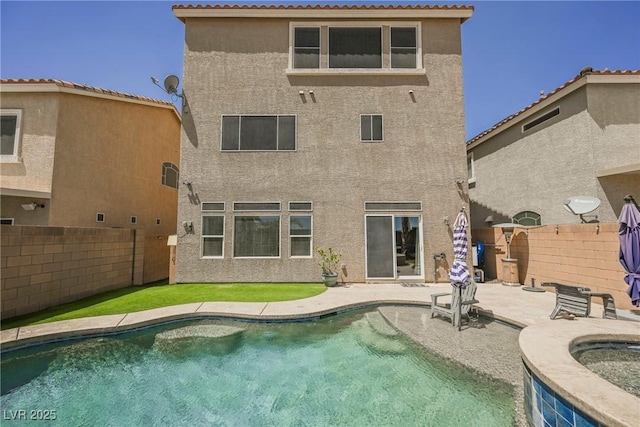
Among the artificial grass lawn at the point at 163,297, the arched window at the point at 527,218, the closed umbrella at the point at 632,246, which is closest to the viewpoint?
the closed umbrella at the point at 632,246

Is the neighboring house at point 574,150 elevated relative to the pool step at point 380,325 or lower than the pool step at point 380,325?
elevated

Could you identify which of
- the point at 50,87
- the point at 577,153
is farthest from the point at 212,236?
the point at 577,153

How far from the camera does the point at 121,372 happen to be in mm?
5422

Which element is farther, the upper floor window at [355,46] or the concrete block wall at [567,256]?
the upper floor window at [355,46]

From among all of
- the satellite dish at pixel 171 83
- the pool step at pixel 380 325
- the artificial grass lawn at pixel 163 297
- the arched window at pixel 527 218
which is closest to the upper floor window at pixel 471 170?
the arched window at pixel 527 218

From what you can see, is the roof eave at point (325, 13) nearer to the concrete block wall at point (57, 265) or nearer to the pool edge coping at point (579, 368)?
the concrete block wall at point (57, 265)

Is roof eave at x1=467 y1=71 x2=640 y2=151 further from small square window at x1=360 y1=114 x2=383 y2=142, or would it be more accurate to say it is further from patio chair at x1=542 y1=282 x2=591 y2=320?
patio chair at x1=542 y1=282 x2=591 y2=320

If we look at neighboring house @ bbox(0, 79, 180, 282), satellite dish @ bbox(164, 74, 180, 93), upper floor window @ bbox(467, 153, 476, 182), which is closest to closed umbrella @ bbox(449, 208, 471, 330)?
upper floor window @ bbox(467, 153, 476, 182)

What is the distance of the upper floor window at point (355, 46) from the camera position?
12.8m

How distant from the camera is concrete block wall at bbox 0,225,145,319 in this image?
723 cm

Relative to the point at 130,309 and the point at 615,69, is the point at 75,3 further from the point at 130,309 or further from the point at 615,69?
the point at 615,69

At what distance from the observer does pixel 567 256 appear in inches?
376

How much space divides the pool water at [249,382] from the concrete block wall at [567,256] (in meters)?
6.47

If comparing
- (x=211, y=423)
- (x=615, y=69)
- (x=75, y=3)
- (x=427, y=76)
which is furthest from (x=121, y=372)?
(x=615, y=69)
